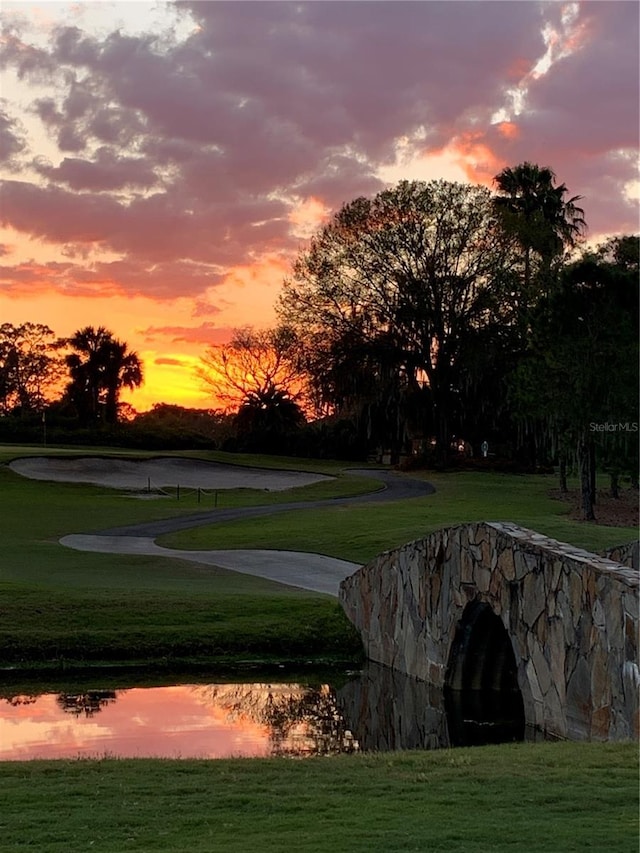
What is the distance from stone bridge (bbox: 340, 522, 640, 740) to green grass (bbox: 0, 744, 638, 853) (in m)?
2.03

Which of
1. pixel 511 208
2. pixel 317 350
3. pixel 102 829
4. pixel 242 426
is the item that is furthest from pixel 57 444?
pixel 102 829

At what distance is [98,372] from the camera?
10119 cm

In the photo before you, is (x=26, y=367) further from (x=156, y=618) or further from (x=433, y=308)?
(x=156, y=618)

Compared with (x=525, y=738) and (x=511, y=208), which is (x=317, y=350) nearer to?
(x=511, y=208)

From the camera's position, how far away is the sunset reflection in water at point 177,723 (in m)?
14.1

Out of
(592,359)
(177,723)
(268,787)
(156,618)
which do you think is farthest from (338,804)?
(592,359)

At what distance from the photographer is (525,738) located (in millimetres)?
14344

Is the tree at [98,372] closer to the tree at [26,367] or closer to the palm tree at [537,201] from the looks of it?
the tree at [26,367]

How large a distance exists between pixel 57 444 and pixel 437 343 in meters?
30.5

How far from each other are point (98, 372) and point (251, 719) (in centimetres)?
8798

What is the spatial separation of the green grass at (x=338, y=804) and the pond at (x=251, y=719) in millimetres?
3624

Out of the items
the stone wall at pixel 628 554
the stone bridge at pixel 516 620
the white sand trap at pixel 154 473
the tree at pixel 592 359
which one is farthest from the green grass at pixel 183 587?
the white sand trap at pixel 154 473

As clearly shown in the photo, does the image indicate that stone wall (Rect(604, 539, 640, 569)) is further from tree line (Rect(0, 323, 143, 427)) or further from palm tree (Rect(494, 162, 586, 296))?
tree line (Rect(0, 323, 143, 427))

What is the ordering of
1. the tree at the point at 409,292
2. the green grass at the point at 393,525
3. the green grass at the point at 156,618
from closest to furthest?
1. the green grass at the point at 156,618
2. the green grass at the point at 393,525
3. the tree at the point at 409,292
